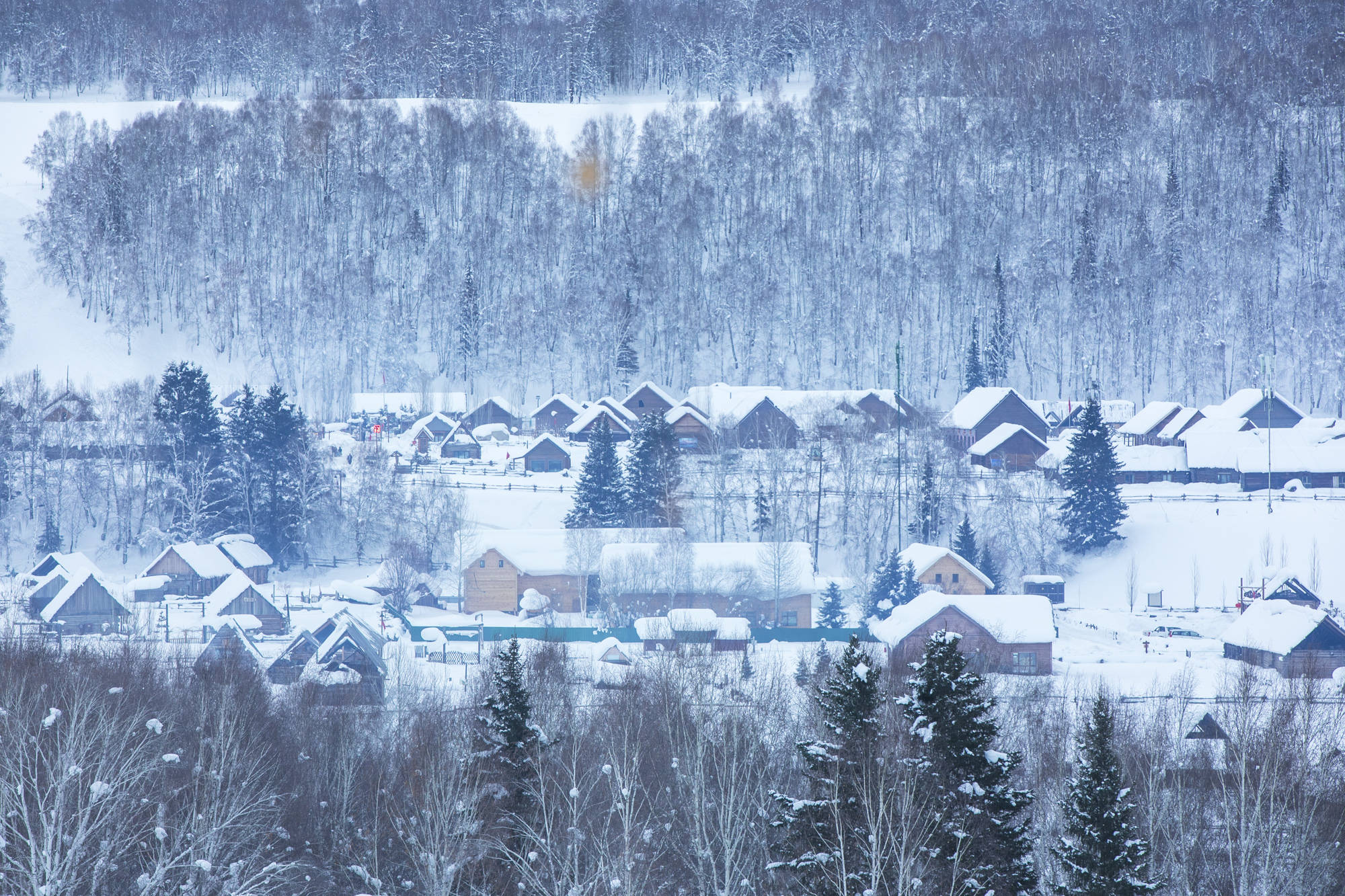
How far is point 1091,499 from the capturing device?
46.2 meters

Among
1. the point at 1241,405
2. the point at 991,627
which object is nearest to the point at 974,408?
the point at 1241,405

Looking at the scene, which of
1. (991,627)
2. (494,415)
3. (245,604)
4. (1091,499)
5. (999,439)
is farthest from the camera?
(494,415)

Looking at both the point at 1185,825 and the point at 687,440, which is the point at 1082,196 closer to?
the point at 687,440

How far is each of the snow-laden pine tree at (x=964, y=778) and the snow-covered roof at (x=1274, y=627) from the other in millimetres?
21877

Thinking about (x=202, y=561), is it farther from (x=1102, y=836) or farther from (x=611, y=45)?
(x=611, y=45)

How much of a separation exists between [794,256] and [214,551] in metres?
52.5

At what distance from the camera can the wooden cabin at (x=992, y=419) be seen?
60156mm

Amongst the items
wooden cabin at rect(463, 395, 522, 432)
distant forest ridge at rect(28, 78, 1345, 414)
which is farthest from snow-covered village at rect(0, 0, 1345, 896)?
wooden cabin at rect(463, 395, 522, 432)

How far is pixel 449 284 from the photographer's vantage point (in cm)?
8562

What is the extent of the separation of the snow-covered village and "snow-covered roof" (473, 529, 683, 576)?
277 millimetres

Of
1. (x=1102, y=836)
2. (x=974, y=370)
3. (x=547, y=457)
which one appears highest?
(x=974, y=370)

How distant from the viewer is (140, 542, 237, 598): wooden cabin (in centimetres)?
4112

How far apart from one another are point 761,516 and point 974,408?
1905 cm

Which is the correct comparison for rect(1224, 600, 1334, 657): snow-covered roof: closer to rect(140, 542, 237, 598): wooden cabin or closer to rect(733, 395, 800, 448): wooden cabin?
rect(733, 395, 800, 448): wooden cabin
